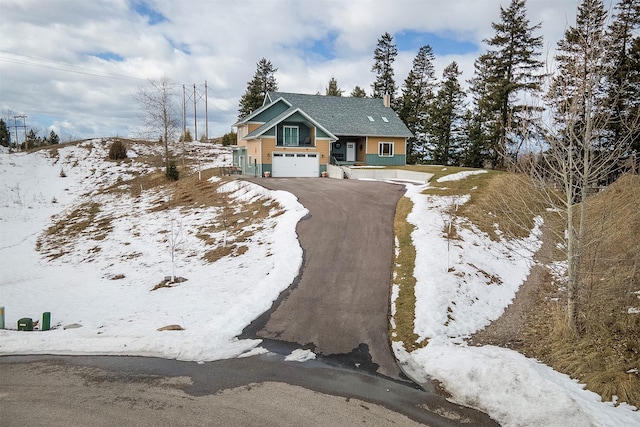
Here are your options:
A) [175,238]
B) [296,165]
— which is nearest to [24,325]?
[175,238]

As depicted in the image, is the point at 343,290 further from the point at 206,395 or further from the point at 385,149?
the point at 385,149

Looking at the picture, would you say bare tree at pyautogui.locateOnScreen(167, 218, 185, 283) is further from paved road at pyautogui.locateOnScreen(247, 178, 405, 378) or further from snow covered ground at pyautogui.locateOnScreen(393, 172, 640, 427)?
snow covered ground at pyautogui.locateOnScreen(393, 172, 640, 427)

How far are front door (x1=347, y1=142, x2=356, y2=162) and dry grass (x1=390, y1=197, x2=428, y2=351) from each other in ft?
66.6

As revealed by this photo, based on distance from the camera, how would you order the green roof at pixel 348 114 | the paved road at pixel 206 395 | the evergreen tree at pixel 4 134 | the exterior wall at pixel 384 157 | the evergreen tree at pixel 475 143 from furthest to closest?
1. the evergreen tree at pixel 4 134
2. the evergreen tree at pixel 475 143
3. the exterior wall at pixel 384 157
4. the green roof at pixel 348 114
5. the paved road at pixel 206 395

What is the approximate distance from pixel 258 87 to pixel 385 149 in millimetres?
29904

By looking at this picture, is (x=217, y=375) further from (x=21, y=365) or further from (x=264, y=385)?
(x=21, y=365)

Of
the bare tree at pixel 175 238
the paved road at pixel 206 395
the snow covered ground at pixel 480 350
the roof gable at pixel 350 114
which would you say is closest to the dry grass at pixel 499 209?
the snow covered ground at pixel 480 350

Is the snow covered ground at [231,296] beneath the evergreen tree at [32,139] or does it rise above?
beneath

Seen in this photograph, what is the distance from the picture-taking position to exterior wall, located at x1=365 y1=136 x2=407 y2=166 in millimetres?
37844

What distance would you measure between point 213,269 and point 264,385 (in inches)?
348

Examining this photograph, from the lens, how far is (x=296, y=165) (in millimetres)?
34219

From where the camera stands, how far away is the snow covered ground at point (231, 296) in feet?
23.7

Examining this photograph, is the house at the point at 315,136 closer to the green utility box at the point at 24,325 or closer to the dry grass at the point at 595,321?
the dry grass at the point at 595,321

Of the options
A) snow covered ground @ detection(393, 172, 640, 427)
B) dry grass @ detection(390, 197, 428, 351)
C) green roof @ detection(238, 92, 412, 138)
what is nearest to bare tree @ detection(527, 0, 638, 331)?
snow covered ground @ detection(393, 172, 640, 427)
